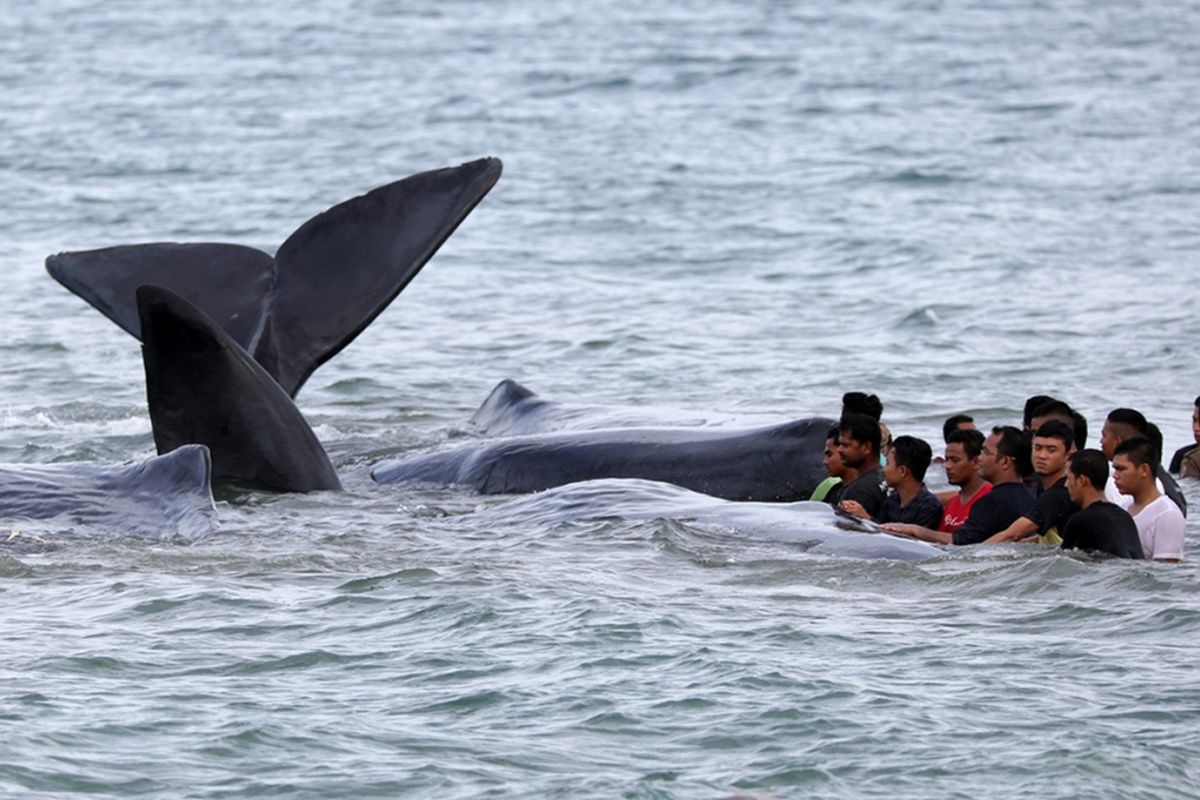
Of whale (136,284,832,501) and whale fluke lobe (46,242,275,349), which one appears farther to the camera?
whale fluke lobe (46,242,275,349)

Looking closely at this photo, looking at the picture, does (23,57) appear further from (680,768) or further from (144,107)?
(680,768)

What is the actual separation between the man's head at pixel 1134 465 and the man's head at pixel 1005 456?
0.57 m

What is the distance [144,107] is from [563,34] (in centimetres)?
1257

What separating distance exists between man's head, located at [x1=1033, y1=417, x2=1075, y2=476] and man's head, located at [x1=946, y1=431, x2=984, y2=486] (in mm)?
345

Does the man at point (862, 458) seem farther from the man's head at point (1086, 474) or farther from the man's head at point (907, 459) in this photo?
the man's head at point (1086, 474)

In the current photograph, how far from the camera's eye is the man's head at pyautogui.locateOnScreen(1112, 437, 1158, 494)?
976 centimetres

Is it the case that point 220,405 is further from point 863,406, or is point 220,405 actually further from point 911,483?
point 911,483

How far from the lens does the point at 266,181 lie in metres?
30.4

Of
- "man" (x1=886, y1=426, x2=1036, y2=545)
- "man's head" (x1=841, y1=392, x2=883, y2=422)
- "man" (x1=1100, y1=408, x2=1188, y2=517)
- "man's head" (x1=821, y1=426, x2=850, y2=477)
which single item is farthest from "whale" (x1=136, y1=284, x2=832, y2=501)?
"man" (x1=1100, y1=408, x2=1188, y2=517)

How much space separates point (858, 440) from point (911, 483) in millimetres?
352

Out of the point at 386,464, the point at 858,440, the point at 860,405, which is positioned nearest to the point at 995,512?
the point at 858,440

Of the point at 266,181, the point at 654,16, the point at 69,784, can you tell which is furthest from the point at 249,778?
the point at 654,16

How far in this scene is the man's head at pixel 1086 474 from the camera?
31.1ft

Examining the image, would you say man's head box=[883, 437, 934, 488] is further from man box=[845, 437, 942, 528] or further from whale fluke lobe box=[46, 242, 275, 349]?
whale fluke lobe box=[46, 242, 275, 349]
